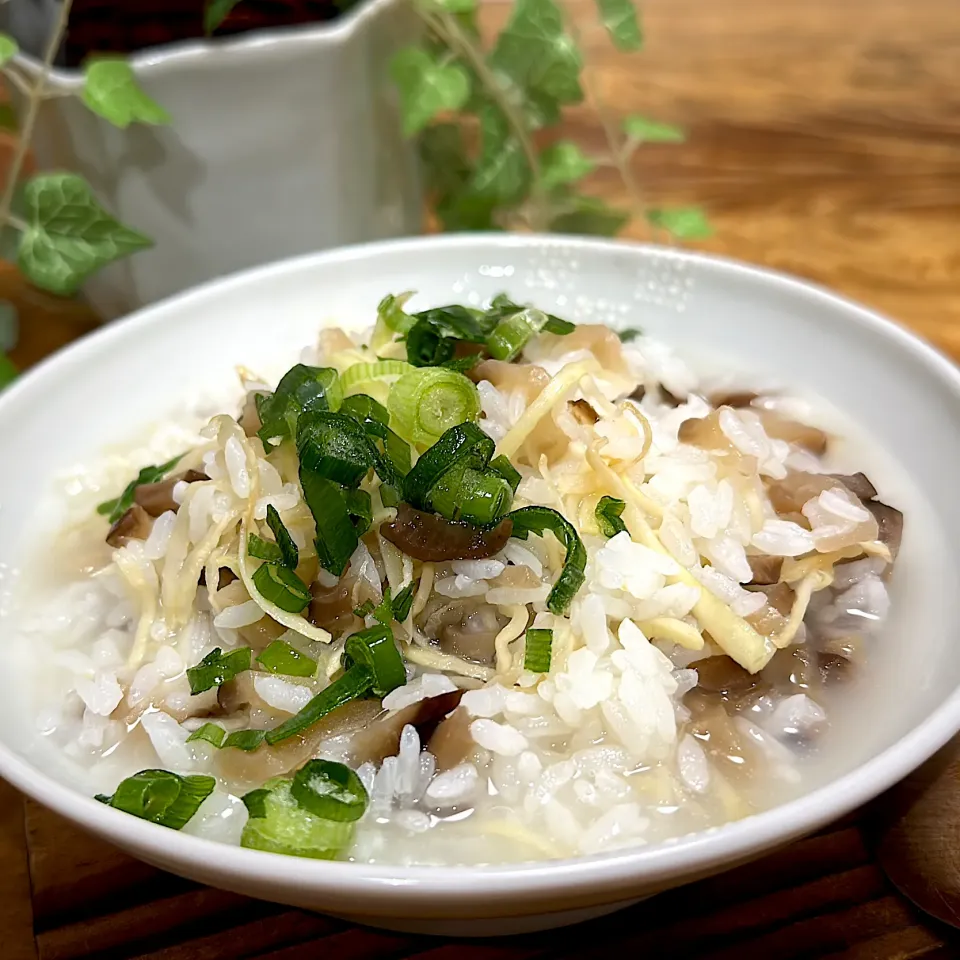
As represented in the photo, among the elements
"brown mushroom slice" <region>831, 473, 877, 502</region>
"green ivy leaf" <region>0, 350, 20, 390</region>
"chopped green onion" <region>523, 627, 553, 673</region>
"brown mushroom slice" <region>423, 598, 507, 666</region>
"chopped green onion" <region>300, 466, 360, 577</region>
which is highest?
"chopped green onion" <region>300, 466, 360, 577</region>

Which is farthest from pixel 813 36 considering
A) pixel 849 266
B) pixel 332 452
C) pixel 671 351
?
pixel 332 452

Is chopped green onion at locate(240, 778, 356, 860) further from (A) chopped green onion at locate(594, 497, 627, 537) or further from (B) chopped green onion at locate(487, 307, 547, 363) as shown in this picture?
(B) chopped green onion at locate(487, 307, 547, 363)

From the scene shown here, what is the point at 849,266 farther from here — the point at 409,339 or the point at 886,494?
the point at 409,339

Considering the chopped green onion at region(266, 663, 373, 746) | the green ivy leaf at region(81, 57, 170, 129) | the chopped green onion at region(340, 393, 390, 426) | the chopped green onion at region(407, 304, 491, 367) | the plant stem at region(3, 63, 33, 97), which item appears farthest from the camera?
the plant stem at region(3, 63, 33, 97)

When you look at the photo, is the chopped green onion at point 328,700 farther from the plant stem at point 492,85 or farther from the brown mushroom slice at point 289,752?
the plant stem at point 492,85

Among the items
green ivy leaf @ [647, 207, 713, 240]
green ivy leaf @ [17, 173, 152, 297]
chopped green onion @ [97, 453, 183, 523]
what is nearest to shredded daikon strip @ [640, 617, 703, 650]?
chopped green onion @ [97, 453, 183, 523]

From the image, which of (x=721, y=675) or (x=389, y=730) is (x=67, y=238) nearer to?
(x=389, y=730)

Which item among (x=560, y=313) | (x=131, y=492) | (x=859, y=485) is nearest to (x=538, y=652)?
(x=859, y=485)
